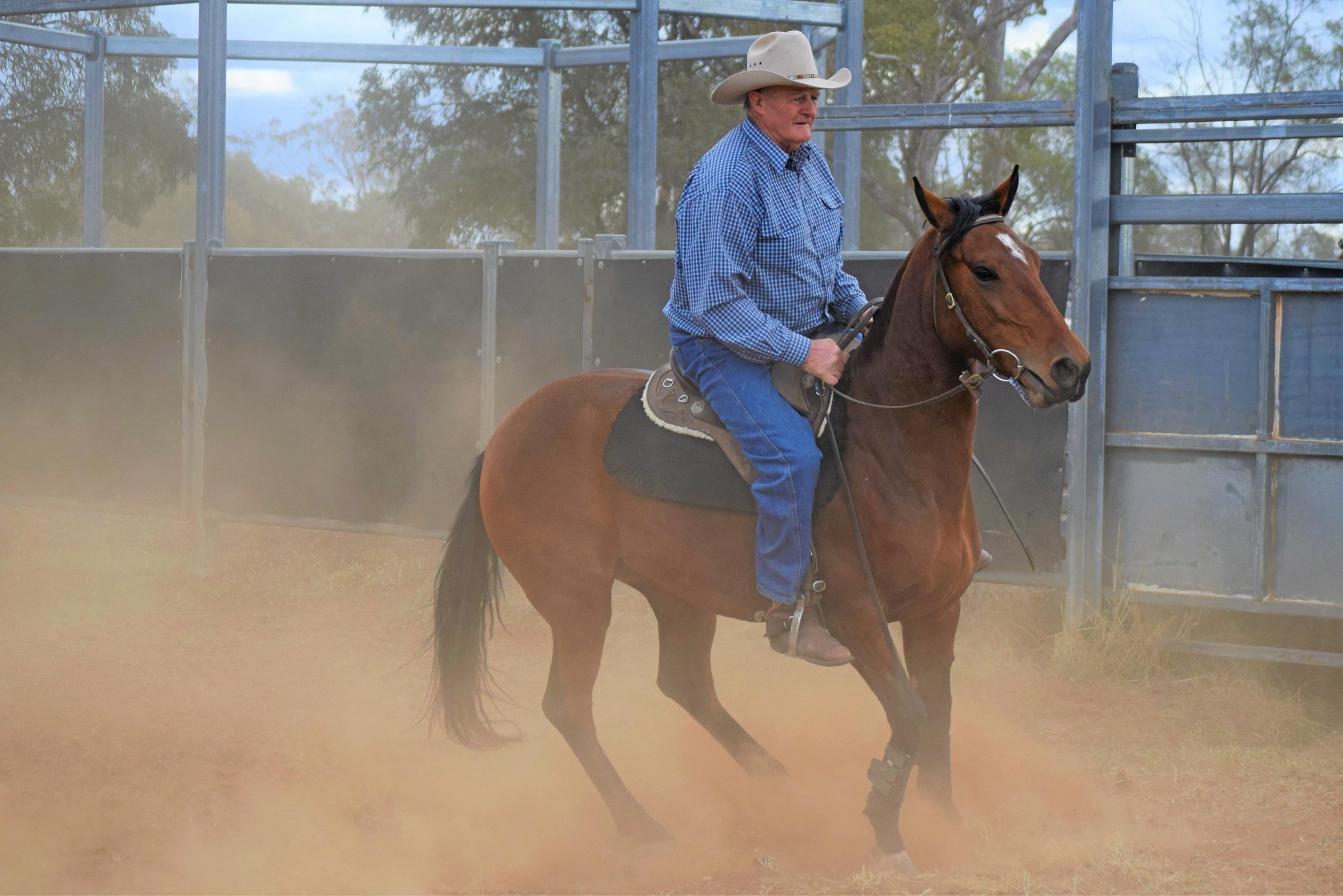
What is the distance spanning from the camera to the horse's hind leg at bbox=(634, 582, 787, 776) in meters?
4.85

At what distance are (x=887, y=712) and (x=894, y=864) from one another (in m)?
0.50

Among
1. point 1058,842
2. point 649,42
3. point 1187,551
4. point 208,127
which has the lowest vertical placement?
point 1058,842

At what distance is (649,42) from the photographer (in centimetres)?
898

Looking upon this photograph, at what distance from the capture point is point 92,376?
9125mm

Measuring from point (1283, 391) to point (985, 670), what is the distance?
206 centimetres

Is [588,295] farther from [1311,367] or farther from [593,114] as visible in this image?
[593,114]

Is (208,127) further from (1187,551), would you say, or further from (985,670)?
(1187,551)

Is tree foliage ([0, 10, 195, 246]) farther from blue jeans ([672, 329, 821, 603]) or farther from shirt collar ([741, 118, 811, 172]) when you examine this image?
blue jeans ([672, 329, 821, 603])

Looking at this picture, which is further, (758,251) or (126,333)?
(126,333)

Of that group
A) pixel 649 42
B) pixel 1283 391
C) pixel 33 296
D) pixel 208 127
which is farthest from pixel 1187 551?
pixel 33 296

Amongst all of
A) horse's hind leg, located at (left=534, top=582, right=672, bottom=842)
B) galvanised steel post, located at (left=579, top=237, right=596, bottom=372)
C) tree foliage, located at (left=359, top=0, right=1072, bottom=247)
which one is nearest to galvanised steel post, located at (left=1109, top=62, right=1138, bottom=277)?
galvanised steel post, located at (left=579, top=237, right=596, bottom=372)

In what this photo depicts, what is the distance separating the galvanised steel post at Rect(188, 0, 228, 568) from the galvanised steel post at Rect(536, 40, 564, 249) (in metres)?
2.94

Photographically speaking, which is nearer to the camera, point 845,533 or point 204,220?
point 845,533

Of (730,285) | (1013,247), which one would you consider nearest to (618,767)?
(730,285)
